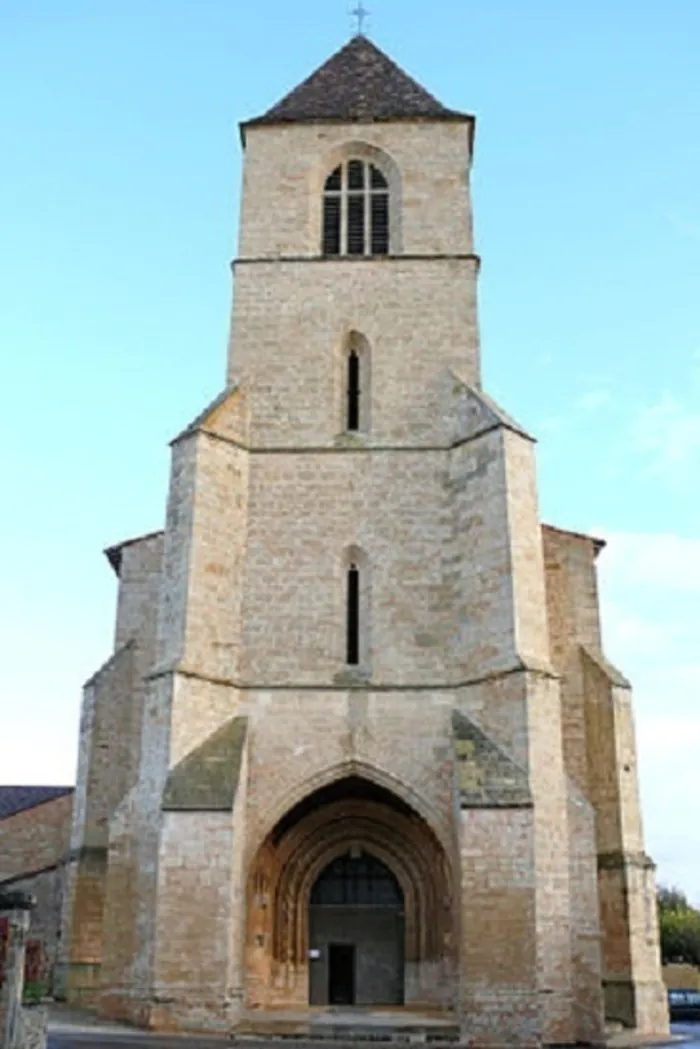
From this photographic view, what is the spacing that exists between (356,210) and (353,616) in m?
8.56

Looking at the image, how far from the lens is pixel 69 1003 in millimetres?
18812

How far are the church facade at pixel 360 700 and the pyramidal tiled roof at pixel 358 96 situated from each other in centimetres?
102

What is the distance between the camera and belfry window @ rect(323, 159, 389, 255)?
21.7 meters

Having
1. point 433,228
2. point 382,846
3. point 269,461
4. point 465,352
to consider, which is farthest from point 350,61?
point 382,846

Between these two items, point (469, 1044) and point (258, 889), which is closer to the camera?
point (469, 1044)

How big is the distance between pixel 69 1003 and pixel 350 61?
67.0 ft

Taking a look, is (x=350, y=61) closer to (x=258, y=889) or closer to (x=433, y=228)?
(x=433, y=228)

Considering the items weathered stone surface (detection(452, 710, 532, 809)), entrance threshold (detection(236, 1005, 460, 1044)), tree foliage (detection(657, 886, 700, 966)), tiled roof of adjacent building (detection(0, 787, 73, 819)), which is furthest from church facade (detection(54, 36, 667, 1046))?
tree foliage (detection(657, 886, 700, 966))

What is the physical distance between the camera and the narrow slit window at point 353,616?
18109mm

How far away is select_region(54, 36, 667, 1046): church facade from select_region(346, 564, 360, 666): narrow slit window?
57 millimetres

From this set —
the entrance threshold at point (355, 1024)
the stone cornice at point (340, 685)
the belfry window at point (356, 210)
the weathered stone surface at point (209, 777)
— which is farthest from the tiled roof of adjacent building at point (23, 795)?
the belfry window at point (356, 210)

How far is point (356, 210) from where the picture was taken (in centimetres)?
2214

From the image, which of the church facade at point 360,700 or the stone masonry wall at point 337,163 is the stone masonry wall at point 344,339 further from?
the stone masonry wall at point 337,163

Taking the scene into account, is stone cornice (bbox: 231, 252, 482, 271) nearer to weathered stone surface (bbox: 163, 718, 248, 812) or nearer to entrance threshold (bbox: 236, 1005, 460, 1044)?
weathered stone surface (bbox: 163, 718, 248, 812)
